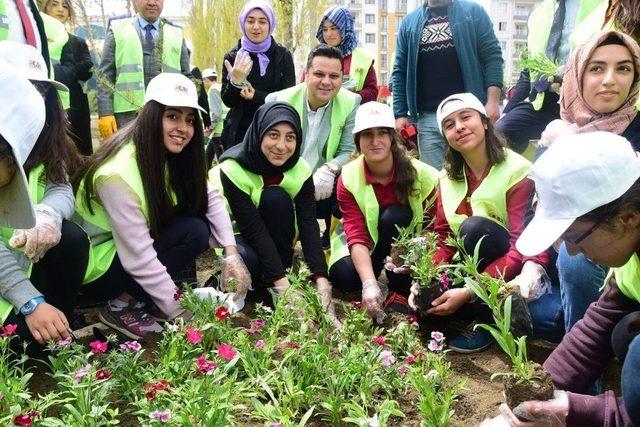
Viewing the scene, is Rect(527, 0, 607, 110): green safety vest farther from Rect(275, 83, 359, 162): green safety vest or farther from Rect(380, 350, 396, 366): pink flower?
Rect(380, 350, 396, 366): pink flower

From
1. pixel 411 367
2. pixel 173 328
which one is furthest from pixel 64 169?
pixel 411 367

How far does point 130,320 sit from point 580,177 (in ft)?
7.07

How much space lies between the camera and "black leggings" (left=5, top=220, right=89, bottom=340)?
2.55 m

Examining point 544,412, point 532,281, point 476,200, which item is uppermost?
point 476,200

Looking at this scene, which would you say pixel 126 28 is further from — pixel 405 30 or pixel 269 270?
pixel 269 270

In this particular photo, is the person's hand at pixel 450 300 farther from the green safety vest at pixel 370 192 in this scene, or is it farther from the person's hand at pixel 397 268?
the green safety vest at pixel 370 192

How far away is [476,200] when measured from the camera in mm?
3053

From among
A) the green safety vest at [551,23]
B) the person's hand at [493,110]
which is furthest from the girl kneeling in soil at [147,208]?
the person's hand at [493,110]

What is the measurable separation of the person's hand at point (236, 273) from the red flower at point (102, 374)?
910 millimetres

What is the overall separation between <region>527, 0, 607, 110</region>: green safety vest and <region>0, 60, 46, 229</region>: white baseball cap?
246 centimetres

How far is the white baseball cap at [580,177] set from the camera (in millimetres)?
1539

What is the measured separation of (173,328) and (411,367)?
0.93 meters

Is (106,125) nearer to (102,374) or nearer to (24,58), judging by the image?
(24,58)

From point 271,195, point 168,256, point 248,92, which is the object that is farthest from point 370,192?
point 248,92
